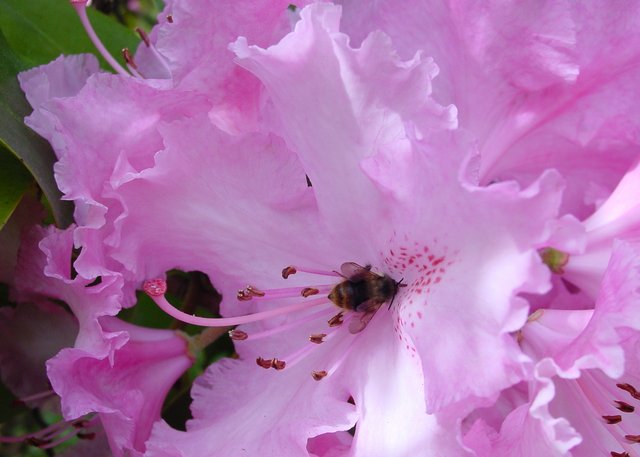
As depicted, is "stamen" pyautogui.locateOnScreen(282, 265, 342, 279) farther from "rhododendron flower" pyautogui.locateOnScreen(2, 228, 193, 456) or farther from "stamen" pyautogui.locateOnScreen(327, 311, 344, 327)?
"rhododendron flower" pyautogui.locateOnScreen(2, 228, 193, 456)

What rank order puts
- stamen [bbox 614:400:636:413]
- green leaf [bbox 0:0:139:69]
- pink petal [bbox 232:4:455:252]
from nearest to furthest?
pink petal [bbox 232:4:455:252]
stamen [bbox 614:400:636:413]
green leaf [bbox 0:0:139:69]

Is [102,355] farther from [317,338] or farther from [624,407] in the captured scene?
[624,407]

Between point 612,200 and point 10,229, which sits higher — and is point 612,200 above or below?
above

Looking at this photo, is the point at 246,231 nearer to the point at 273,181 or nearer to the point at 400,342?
the point at 273,181

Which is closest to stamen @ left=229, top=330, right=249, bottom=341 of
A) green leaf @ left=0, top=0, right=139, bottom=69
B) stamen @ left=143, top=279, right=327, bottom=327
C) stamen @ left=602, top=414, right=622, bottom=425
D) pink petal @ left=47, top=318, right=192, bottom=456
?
stamen @ left=143, top=279, right=327, bottom=327

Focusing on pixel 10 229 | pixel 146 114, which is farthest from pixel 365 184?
pixel 10 229

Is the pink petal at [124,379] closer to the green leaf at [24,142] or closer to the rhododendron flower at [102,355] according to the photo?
the rhododendron flower at [102,355]
